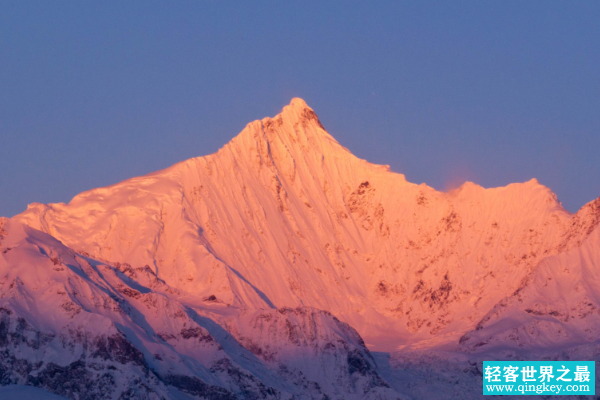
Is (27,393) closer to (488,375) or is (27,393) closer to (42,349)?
(42,349)

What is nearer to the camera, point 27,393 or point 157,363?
point 27,393

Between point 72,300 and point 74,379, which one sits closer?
point 74,379

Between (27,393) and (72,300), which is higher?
(72,300)

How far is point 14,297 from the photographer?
19500 centimetres

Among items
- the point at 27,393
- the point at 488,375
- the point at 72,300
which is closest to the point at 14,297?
the point at 72,300

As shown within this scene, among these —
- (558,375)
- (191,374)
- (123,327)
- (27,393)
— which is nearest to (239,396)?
(191,374)

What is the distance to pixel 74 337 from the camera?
18938 cm

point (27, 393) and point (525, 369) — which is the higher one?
point (525, 369)

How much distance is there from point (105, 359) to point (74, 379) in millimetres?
5753

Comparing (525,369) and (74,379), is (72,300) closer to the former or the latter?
(74,379)

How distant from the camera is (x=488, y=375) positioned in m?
195

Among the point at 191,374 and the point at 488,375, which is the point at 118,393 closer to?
the point at 191,374

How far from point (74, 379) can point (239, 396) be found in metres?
25.3

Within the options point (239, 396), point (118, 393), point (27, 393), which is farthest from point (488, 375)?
point (27, 393)
